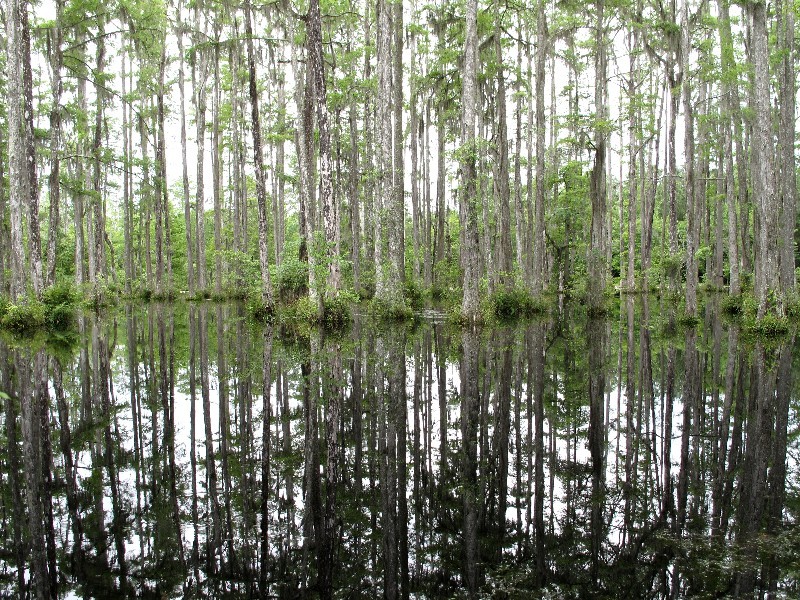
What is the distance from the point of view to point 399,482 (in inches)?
165

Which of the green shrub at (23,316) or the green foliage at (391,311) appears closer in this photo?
the green shrub at (23,316)

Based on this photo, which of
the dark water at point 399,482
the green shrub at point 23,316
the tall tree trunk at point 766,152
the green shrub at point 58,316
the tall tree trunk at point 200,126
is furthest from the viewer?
the tall tree trunk at point 200,126

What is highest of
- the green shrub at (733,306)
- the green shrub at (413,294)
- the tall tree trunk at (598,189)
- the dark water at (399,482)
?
the tall tree trunk at (598,189)

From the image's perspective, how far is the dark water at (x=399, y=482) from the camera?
2895 mm

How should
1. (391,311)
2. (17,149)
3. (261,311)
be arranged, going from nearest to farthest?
1. (17,149)
2. (391,311)
3. (261,311)

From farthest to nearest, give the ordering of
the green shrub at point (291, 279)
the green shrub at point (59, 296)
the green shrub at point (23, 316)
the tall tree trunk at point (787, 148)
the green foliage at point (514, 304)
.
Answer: the green foliage at point (514, 304) < the green shrub at point (291, 279) < the tall tree trunk at point (787, 148) < the green shrub at point (59, 296) < the green shrub at point (23, 316)

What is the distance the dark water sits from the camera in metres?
2.89

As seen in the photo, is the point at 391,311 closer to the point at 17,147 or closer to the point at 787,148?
the point at 17,147

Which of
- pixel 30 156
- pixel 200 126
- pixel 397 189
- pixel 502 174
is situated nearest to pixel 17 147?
pixel 30 156

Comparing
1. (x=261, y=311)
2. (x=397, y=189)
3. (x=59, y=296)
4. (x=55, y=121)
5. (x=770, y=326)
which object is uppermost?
(x=55, y=121)

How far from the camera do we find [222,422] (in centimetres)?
580

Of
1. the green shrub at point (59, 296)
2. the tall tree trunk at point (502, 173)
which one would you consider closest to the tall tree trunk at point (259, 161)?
the green shrub at point (59, 296)

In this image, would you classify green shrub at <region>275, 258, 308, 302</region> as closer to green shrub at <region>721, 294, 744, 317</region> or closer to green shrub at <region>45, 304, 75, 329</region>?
green shrub at <region>45, 304, 75, 329</region>

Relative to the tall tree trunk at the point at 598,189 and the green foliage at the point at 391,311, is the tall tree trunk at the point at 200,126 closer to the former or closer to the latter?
the green foliage at the point at 391,311
